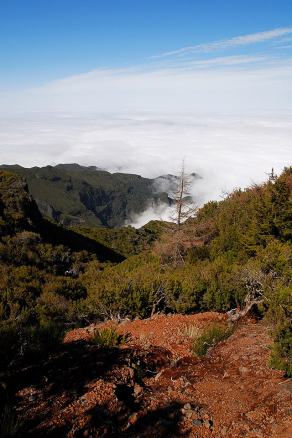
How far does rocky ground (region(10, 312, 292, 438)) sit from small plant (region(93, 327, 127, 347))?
0.80 ft

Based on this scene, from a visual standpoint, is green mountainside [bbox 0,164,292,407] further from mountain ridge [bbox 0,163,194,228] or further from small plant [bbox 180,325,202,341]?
mountain ridge [bbox 0,163,194,228]

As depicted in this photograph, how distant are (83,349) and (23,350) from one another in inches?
44.8

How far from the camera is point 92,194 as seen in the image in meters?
174

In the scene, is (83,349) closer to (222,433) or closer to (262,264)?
(222,433)

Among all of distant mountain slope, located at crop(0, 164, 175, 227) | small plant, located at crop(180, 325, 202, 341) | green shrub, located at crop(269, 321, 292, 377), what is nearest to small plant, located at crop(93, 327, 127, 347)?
small plant, located at crop(180, 325, 202, 341)

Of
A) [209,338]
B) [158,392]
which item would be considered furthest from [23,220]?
[158,392]

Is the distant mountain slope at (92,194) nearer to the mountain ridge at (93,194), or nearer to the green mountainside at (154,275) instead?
the mountain ridge at (93,194)

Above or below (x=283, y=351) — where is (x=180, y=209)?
above

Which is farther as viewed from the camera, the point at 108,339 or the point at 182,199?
the point at 182,199

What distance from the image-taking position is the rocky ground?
5164 millimetres

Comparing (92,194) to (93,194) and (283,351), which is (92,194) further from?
(283,351)

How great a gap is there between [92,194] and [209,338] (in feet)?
551

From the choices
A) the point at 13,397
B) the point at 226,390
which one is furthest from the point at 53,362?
the point at 226,390

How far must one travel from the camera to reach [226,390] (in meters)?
5.93
